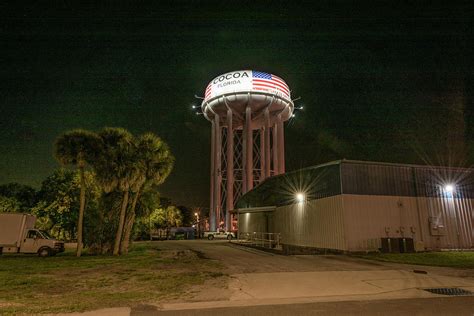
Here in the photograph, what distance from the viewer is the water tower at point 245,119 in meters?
61.3

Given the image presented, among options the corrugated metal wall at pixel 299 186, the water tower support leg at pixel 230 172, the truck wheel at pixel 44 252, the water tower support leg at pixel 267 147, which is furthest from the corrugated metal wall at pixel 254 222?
the water tower support leg at pixel 267 147

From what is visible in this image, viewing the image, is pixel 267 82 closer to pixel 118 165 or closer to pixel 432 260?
pixel 118 165

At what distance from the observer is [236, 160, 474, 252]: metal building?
20922 millimetres

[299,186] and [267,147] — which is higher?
[267,147]

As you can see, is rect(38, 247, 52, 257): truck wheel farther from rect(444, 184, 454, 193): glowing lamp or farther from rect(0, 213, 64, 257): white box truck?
rect(444, 184, 454, 193): glowing lamp

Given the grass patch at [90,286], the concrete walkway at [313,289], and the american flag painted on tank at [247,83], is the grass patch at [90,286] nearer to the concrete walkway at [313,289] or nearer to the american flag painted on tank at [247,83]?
the concrete walkway at [313,289]

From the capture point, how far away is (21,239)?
22.9 meters

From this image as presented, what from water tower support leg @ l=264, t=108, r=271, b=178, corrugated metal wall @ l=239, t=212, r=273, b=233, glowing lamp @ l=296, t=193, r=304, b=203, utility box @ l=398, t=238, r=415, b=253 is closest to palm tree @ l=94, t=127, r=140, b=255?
glowing lamp @ l=296, t=193, r=304, b=203

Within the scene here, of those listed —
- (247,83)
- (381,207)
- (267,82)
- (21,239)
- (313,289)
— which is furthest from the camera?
(267,82)

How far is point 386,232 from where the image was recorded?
70.0 ft

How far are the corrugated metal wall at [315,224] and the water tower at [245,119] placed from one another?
31.2m

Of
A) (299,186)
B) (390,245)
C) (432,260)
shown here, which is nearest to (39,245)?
(299,186)

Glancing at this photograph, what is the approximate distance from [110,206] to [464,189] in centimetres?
2622

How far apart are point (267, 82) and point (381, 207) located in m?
43.9
